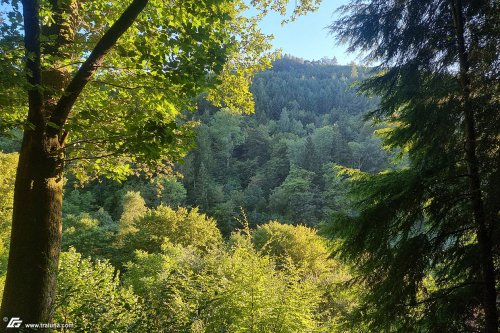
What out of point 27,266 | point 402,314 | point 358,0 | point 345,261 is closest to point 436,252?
point 402,314

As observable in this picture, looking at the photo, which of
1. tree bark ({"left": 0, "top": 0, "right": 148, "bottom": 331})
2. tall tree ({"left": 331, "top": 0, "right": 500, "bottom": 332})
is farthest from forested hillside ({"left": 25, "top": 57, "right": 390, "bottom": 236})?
tall tree ({"left": 331, "top": 0, "right": 500, "bottom": 332})

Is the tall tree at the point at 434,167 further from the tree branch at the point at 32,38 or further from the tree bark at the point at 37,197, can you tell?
the tree branch at the point at 32,38

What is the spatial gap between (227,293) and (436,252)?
2.63 m

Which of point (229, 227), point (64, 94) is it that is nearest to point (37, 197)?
point (64, 94)

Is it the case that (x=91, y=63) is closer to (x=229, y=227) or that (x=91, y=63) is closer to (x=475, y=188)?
(x=475, y=188)

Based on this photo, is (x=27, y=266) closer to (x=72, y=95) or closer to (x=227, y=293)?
(x=72, y=95)

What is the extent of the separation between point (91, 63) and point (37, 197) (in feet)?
3.97

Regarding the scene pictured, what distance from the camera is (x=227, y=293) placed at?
4.67 m

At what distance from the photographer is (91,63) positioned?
2967 mm

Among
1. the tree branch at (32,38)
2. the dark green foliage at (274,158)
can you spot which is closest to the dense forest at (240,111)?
the tree branch at (32,38)

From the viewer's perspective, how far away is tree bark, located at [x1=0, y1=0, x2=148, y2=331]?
2.69 metres

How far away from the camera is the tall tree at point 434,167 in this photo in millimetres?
2959

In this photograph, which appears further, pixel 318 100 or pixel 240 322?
pixel 318 100
